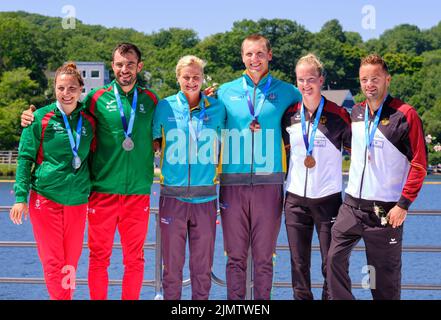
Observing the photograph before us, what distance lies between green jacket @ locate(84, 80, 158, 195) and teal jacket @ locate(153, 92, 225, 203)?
0.12 metres

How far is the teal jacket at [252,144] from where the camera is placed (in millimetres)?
5715

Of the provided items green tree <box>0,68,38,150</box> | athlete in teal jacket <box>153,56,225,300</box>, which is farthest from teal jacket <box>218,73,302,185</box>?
green tree <box>0,68,38,150</box>

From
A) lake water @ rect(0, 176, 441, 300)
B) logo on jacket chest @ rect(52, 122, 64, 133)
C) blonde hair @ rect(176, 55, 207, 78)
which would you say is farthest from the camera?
lake water @ rect(0, 176, 441, 300)

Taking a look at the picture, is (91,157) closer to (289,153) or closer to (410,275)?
(289,153)

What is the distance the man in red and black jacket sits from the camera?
17.3ft

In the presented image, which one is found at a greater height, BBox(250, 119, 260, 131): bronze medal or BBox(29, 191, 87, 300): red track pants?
BBox(250, 119, 260, 131): bronze medal

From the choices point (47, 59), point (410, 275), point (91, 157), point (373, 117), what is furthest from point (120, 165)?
point (47, 59)

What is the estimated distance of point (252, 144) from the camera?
5723mm

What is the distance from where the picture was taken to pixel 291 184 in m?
5.68

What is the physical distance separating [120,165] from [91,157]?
27 centimetres

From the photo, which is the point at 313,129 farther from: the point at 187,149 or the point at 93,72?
the point at 93,72

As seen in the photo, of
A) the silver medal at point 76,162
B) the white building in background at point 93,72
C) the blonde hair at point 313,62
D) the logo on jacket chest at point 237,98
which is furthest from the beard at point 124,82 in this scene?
the white building in background at point 93,72

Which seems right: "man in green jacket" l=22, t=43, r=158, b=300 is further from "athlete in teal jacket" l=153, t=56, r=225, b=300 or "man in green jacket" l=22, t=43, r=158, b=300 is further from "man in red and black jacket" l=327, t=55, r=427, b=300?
"man in red and black jacket" l=327, t=55, r=427, b=300

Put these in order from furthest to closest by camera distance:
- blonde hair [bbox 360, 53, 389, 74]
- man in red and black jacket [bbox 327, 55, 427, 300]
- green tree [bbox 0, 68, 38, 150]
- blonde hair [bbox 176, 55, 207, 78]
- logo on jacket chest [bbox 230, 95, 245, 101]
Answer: green tree [bbox 0, 68, 38, 150], logo on jacket chest [bbox 230, 95, 245, 101], blonde hair [bbox 176, 55, 207, 78], blonde hair [bbox 360, 53, 389, 74], man in red and black jacket [bbox 327, 55, 427, 300]
